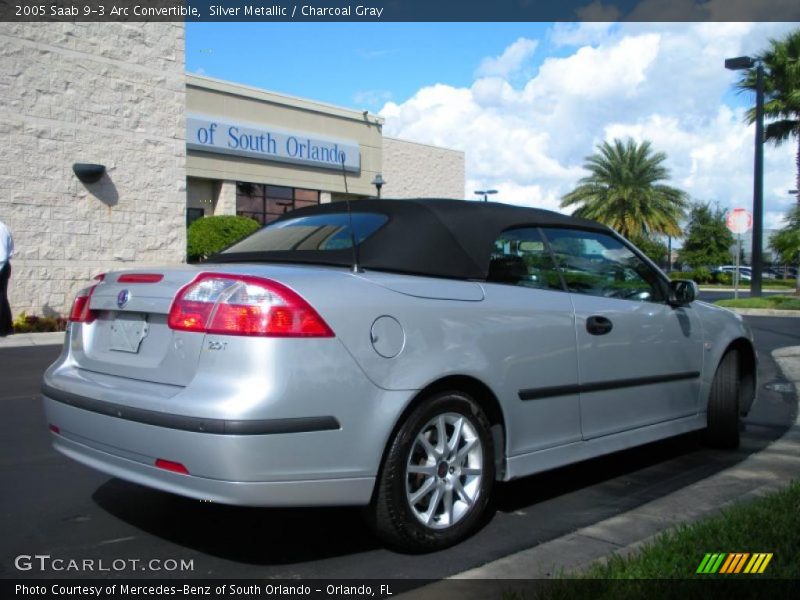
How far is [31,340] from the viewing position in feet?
39.0

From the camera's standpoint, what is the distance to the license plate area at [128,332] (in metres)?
3.56

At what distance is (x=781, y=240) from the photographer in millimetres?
26172

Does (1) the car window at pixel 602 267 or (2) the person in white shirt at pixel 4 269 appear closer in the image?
(1) the car window at pixel 602 267

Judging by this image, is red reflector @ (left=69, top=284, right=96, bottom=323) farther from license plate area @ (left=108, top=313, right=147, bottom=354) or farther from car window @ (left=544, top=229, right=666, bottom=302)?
car window @ (left=544, top=229, right=666, bottom=302)

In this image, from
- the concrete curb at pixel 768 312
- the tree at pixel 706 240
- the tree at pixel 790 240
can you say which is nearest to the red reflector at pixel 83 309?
the concrete curb at pixel 768 312

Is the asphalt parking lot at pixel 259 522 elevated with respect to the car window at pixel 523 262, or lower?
lower

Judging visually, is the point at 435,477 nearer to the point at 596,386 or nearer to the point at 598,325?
the point at 596,386

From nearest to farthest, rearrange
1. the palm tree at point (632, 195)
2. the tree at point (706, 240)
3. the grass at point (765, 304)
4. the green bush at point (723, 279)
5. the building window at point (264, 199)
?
the grass at point (765, 304) < the building window at point (264, 199) < the palm tree at point (632, 195) < the green bush at point (723, 279) < the tree at point (706, 240)

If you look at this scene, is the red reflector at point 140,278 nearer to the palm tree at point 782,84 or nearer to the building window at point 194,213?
the building window at point 194,213

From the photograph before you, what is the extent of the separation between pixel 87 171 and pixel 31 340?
3.43 m

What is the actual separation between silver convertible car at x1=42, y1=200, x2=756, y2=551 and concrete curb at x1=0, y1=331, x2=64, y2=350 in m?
8.22

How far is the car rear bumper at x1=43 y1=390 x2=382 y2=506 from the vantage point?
10.1 ft

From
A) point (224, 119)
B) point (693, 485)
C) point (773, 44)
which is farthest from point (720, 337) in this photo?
point (773, 44)

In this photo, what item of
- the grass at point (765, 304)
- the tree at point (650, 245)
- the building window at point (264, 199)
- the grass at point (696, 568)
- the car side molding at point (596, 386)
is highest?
the building window at point (264, 199)
